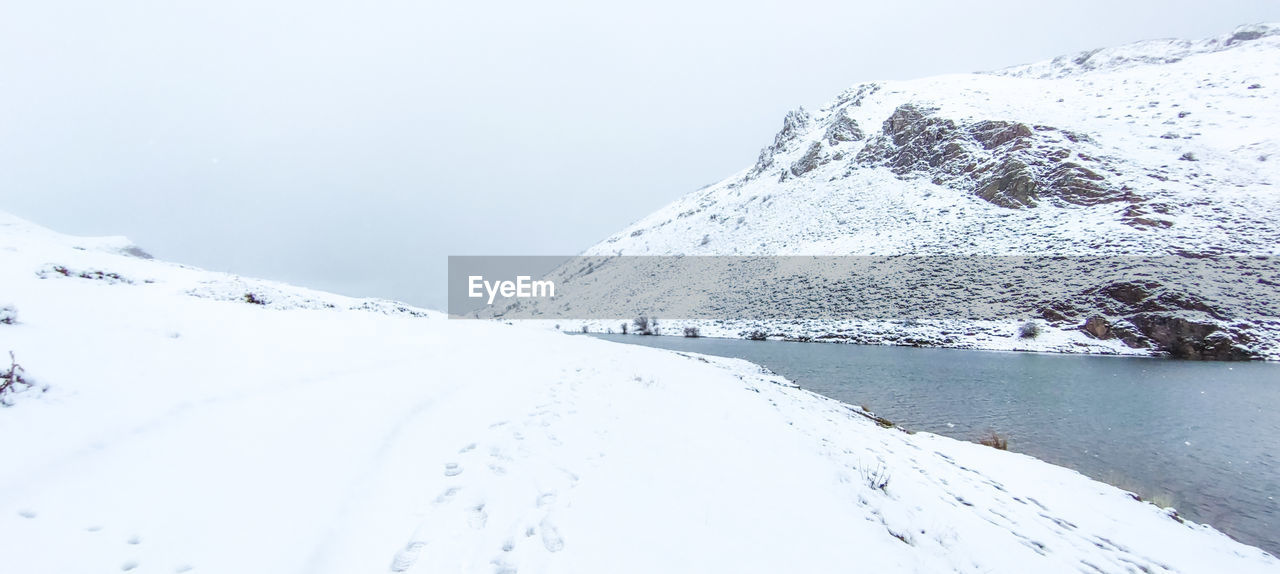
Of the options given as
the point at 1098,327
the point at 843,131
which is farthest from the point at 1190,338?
the point at 843,131

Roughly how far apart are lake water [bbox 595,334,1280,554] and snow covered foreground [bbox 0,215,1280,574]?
311 cm

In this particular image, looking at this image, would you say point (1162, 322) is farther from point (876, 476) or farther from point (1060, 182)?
point (876, 476)

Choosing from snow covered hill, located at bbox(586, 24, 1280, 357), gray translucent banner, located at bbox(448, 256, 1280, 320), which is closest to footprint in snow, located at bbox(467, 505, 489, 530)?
gray translucent banner, located at bbox(448, 256, 1280, 320)

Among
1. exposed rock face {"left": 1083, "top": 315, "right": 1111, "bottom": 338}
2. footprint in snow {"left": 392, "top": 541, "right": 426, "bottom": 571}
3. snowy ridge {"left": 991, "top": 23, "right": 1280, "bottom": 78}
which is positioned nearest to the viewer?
footprint in snow {"left": 392, "top": 541, "right": 426, "bottom": 571}

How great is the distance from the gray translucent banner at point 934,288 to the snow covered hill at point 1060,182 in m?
0.80

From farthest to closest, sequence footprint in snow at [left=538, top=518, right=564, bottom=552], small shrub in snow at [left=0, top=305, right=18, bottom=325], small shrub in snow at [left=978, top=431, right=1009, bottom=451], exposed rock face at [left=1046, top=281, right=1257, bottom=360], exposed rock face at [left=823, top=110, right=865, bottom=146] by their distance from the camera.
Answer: exposed rock face at [left=823, top=110, right=865, bottom=146], exposed rock face at [left=1046, top=281, right=1257, bottom=360], small shrub in snow at [left=978, top=431, right=1009, bottom=451], small shrub in snow at [left=0, top=305, right=18, bottom=325], footprint in snow at [left=538, top=518, right=564, bottom=552]

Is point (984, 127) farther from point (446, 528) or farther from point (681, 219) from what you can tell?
point (446, 528)

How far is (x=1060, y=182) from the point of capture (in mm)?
45688

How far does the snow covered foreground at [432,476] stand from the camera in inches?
119

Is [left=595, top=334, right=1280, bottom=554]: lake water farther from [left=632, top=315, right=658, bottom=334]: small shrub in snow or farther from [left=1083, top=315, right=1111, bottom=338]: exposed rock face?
[left=632, top=315, right=658, bottom=334]: small shrub in snow

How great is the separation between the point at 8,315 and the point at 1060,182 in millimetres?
68243

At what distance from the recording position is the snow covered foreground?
119 inches

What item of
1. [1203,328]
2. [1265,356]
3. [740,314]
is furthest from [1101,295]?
[740,314]

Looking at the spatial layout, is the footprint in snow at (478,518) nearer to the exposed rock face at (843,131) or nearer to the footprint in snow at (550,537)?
the footprint in snow at (550,537)
